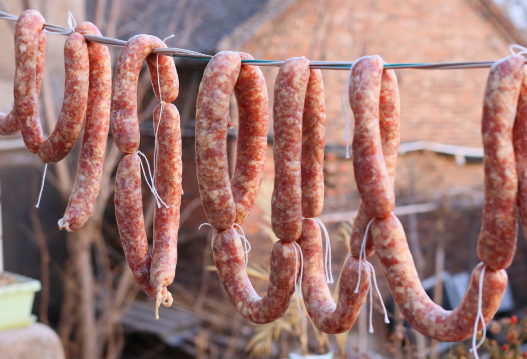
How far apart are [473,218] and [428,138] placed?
112cm

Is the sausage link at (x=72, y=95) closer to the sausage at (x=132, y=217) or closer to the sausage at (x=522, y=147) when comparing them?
the sausage at (x=132, y=217)

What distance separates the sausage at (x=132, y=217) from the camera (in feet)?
4.88

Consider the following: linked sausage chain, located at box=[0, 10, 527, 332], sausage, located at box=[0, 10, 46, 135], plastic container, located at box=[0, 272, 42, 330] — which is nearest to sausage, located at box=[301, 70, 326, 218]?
linked sausage chain, located at box=[0, 10, 527, 332]

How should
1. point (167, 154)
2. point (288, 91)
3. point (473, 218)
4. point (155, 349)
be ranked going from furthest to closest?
point (473, 218) → point (155, 349) → point (167, 154) → point (288, 91)

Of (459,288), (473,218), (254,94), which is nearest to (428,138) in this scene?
(473,218)

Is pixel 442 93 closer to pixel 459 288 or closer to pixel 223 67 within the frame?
pixel 459 288

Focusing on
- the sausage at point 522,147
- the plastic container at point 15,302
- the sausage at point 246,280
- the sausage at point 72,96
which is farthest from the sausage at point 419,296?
the plastic container at point 15,302

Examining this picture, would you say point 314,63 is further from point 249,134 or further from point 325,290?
point 325,290

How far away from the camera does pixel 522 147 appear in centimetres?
108

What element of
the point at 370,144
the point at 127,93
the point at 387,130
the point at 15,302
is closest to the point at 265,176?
the point at 15,302

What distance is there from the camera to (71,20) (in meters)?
1.65

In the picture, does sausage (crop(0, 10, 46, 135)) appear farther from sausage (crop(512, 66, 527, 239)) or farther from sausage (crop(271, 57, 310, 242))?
sausage (crop(512, 66, 527, 239))

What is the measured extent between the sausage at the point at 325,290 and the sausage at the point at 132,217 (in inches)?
17.5

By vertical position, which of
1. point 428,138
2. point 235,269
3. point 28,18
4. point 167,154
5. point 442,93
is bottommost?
point 235,269
